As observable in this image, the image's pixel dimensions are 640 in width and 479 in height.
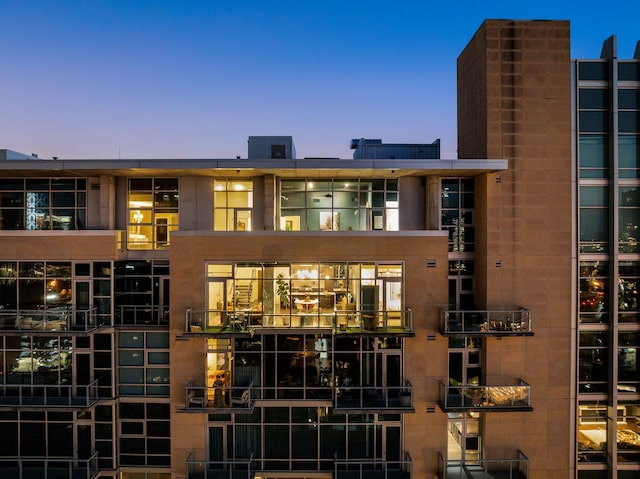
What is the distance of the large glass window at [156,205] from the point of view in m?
14.5

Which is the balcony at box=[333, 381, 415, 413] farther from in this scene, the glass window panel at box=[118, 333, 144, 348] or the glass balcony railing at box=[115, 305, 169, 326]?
the glass window panel at box=[118, 333, 144, 348]

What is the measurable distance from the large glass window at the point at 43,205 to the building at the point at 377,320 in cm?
47

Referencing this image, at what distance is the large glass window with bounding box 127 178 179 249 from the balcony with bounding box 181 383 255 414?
18.4ft

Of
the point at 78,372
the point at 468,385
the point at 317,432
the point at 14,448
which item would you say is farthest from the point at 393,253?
the point at 14,448

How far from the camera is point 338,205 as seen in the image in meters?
14.4

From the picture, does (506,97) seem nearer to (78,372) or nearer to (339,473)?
(339,473)

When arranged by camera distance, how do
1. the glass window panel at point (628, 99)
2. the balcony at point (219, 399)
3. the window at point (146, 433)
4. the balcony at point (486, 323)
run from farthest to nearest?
the window at point (146, 433), the glass window panel at point (628, 99), the balcony at point (486, 323), the balcony at point (219, 399)

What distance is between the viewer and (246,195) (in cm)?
1444

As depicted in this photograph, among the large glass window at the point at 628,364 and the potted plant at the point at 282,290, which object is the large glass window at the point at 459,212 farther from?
the large glass window at the point at 628,364

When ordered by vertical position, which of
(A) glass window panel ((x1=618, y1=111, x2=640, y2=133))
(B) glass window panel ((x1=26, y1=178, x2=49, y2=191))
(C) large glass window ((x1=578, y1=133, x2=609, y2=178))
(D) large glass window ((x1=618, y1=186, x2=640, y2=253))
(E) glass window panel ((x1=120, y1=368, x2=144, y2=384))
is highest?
(A) glass window panel ((x1=618, y1=111, x2=640, y2=133))

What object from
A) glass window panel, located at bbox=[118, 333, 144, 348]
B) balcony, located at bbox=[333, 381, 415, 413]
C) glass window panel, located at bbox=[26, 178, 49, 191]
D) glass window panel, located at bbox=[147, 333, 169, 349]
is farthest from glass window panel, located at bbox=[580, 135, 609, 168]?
glass window panel, located at bbox=[26, 178, 49, 191]

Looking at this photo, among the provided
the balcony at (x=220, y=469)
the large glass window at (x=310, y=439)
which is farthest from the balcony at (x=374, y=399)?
the balcony at (x=220, y=469)

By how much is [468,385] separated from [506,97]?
1042cm

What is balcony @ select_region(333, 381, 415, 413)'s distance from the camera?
12.8 m
